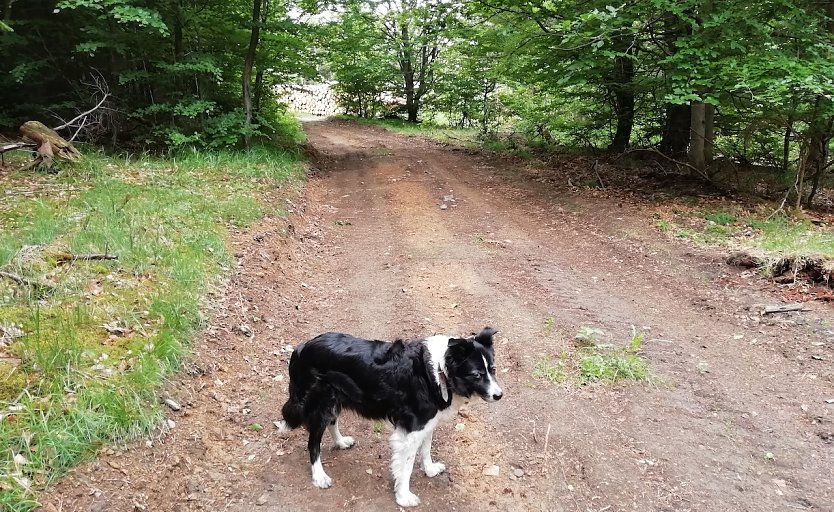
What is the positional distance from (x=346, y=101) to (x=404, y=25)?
258 inches

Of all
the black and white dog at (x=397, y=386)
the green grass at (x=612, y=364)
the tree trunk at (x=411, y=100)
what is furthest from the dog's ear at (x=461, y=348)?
the tree trunk at (x=411, y=100)

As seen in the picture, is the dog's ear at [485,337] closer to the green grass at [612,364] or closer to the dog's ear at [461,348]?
Result: the dog's ear at [461,348]

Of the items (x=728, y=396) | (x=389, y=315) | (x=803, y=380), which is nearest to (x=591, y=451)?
(x=728, y=396)

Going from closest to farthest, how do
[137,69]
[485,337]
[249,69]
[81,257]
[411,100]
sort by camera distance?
[485,337], [81,257], [137,69], [249,69], [411,100]

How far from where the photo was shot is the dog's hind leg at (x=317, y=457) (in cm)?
382

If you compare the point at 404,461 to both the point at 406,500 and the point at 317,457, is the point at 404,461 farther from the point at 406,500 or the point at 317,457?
the point at 317,457

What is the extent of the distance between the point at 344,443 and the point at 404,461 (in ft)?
2.63

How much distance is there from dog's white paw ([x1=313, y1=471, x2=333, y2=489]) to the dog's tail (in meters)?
0.38

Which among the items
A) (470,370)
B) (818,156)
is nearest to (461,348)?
(470,370)

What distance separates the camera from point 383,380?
369cm

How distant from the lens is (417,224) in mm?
10742

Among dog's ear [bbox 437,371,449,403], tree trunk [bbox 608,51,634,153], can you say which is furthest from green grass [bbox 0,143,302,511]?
tree trunk [bbox 608,51,634,153]

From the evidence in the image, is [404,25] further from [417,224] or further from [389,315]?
[389,315]

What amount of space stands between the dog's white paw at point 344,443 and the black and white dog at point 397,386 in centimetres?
31
